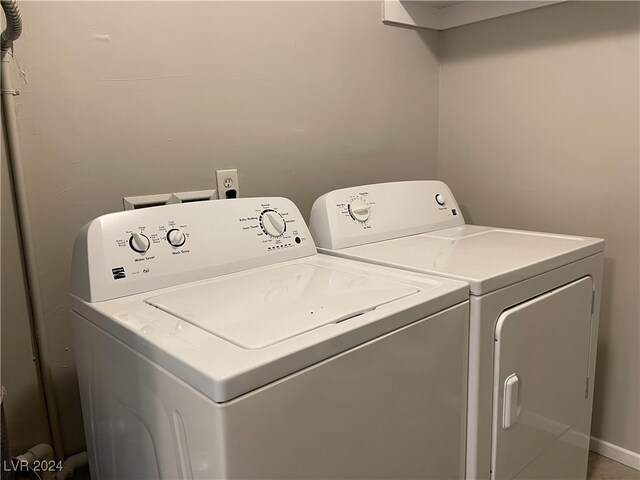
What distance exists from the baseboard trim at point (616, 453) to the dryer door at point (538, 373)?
46 cm

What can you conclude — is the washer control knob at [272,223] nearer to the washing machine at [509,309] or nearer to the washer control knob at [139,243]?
the washing machine at [509,309]

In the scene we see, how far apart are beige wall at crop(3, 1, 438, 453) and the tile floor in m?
1.18

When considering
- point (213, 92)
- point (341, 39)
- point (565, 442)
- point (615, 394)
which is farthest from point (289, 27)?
point (615, 394)

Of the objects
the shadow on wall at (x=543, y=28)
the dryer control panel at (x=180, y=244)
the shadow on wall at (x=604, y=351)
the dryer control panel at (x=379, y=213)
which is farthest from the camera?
the shadow on wall at (x=604, y=351)

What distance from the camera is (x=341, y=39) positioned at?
1.67 metres

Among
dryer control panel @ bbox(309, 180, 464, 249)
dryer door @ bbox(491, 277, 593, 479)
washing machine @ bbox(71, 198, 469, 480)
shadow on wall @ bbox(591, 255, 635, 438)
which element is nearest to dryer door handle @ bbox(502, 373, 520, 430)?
dryer door @ bbox(491, 277, 593, 479)

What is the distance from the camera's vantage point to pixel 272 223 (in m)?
1.30

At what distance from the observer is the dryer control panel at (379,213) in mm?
1422

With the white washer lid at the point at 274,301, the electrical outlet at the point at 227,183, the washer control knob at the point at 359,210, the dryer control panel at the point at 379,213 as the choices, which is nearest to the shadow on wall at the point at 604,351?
the dryer control panel at the point at 379,213

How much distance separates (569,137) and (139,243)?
135 centimetres

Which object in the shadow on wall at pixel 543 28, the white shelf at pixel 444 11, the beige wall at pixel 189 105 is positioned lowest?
the beige wall at pixel 189 105

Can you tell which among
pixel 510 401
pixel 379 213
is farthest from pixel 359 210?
pixel 510 401

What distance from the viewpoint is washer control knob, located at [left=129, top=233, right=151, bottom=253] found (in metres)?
1.08

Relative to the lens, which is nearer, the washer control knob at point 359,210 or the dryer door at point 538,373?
the dryer door at point 538,373
